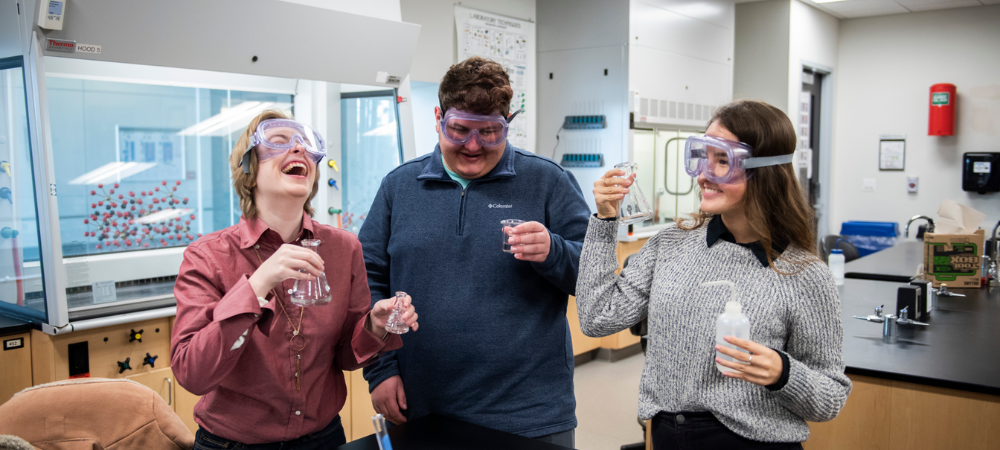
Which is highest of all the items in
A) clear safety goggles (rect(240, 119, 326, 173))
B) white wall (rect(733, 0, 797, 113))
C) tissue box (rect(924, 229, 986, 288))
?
white wall (rect(733, 0, 797, 113))

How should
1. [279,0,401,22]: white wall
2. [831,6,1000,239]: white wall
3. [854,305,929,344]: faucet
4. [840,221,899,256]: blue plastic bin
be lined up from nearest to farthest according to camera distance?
[854,305,929,344]: faucet < [279,0,401,22]: white wall < [831,6,1000,239]: white wall < [840,221,899,256]: blue plastic bin

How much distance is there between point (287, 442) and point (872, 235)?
25.9 ft

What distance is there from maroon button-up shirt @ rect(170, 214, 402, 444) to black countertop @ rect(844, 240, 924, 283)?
352 centimetres

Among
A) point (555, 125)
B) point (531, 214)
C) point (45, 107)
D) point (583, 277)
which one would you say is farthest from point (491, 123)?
point (555, 125)

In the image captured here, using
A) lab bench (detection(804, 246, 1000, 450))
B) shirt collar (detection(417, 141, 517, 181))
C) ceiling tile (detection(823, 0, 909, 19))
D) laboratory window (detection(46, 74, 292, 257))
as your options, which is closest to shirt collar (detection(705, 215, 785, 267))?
shirt collar (detection(417, 141, 517, 181))

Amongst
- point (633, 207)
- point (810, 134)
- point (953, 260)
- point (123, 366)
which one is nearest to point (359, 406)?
point (123, 366)

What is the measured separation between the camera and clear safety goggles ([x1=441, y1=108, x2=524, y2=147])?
5.61 ft

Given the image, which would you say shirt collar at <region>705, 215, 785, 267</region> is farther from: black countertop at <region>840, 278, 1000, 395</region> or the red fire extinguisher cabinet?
the red fire extinguisher cabinet

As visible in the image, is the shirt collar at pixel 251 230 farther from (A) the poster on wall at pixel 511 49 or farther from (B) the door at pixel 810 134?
(B) the door at pixel 810 134

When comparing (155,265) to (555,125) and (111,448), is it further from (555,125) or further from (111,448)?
(555,125)

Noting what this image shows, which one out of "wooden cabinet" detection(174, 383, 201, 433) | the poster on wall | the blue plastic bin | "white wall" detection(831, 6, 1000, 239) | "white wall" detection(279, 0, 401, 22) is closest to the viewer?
"wooden cabinet" detection(174, 383, 201, 433)

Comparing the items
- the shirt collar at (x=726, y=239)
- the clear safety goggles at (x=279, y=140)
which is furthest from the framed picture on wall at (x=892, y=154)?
the clear safety goggles at (x=279, y=140)

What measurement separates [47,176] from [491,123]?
1.67 m

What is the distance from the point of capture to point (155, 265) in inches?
120
